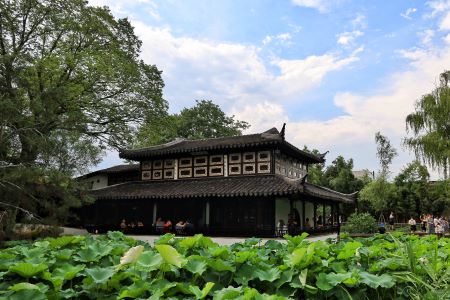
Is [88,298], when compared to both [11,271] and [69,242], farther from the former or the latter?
[69,242]

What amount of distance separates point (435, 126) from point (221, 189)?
34.3ft

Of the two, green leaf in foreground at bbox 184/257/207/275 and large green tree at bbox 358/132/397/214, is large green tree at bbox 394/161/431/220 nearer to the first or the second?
large green tree at bbox 358/132/397/214

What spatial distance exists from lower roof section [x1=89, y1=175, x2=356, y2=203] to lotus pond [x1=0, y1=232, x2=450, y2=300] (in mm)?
14300

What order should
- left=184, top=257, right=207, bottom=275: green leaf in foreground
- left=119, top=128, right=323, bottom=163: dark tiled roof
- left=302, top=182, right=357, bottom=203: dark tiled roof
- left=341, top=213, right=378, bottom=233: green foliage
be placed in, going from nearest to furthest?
left=184, top=257, right=207, bottom=275: green leaf in foreground
left=341, top=213, right=378, bottom=233: green foliage
left=302, top=182, right=357, bottom=203: dark tiled roof
left=119, top=128, right=323, bottom=163: dark tiled roof

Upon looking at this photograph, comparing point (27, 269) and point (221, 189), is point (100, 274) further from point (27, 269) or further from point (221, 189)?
point (221, 189)

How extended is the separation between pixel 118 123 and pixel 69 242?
18415 mm

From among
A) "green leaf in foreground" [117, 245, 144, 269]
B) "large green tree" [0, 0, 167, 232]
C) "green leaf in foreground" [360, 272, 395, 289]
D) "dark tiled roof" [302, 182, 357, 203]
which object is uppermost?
"large green tree" [0, 0, 167, 232]

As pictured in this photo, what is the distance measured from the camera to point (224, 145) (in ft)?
67.8

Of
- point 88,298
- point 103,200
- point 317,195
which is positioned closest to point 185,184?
point 103,200

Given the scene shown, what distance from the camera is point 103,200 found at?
22766 mm

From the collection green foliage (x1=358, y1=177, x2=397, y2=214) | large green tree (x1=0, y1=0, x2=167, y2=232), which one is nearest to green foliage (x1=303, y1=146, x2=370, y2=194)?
green foliage (x1=358, y1=177, x2=397, y2=214)

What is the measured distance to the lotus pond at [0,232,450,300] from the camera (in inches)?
85.1

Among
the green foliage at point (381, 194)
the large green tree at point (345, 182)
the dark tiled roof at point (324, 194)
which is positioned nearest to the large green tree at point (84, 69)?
the dark tiled roof at point (324, 194)

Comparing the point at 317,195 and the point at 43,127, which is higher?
the point at 43,127
